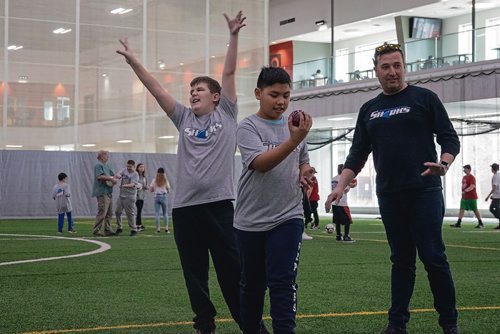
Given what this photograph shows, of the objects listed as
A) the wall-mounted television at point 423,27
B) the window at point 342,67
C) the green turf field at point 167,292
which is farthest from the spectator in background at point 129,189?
the wall-mounted television at point 423,27

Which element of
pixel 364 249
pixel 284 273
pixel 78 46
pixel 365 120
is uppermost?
pixel 78 46

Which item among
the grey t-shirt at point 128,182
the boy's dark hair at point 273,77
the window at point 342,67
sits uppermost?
the window at point 342,67

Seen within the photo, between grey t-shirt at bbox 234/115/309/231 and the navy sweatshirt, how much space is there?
0.95 metres

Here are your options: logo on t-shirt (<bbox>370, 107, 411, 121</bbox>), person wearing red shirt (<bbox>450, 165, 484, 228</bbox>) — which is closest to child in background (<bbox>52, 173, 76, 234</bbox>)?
person wearing red shirt (<bbox>450, 165, 484, 228</bbox>)

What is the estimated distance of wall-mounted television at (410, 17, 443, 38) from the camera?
45625 mm

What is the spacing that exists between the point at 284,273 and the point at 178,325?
6.55 feet

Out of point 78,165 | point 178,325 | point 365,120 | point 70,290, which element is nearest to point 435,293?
point 365,120

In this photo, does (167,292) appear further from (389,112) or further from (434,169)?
(434,169)

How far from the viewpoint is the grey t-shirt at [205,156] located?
6930 millimetres

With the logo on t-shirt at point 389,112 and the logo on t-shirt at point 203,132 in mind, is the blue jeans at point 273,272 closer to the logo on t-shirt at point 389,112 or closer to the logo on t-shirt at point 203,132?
the logo on t-shirt at point 203,132

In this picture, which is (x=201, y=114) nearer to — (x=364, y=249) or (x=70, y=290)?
(x=70, y=290)

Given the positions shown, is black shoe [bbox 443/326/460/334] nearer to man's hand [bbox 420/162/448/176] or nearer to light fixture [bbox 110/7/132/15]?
man's hand [bbox 420/162/448/176]

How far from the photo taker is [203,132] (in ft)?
23.0

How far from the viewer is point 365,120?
23.8ft
